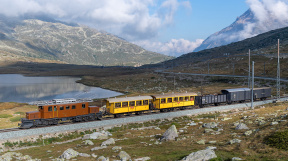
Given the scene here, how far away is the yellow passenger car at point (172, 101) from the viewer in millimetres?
47722

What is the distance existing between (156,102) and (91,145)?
69.9 feet

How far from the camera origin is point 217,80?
4619 inches

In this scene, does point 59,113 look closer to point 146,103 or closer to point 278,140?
point 146,103

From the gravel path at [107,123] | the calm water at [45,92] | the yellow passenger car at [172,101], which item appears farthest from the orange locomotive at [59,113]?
the calm water at [45,92]

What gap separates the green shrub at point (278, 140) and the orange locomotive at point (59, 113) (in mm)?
29089

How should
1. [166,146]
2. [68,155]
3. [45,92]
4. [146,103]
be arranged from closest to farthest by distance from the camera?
1. [68,155]
2. [166,146]
3. [146,103]
4. [45,92]

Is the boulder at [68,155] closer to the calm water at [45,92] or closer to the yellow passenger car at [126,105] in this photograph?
the yellow passenger car at [126,105]

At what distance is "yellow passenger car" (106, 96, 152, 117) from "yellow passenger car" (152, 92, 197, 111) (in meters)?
2.00

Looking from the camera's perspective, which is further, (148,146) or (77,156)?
(148,146)

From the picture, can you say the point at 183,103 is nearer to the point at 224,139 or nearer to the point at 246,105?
the point at 246,105

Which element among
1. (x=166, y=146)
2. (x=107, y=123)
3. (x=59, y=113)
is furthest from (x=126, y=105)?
(x=166, y=146)

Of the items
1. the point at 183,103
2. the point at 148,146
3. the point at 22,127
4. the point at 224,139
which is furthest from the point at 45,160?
the point at 183,103

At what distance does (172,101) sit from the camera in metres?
49.2

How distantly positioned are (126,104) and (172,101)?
10.8 m
